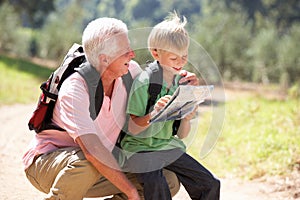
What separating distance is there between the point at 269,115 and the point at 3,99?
17.6 ft

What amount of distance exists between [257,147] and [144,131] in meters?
4.05

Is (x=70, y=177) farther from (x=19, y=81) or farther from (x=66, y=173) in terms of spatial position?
(x=19, y=81)

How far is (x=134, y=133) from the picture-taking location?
3.51m

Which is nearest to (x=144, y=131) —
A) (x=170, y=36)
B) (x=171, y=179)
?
(x=171, y=179)

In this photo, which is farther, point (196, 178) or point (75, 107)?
point (196, 178)

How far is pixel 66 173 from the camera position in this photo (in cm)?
323

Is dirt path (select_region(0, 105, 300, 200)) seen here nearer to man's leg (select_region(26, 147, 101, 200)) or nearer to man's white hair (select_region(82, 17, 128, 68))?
man's leg (select_region(26, 147, 101, 200))

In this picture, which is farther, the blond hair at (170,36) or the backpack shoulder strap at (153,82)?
the backpack shoulder strap at (153,82)

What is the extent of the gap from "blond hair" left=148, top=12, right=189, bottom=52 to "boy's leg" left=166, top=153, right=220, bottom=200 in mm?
705

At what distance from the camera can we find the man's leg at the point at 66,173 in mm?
3230

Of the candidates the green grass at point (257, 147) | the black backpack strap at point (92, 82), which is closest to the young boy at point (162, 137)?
the black backpack strap at point (92, 82)

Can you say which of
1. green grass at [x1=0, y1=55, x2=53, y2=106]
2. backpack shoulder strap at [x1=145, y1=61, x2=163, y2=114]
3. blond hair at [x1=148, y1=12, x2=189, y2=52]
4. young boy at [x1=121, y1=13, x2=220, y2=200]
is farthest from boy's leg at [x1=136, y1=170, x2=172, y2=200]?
green grass at [x1=0, y1=55, x2=53, y2=106]

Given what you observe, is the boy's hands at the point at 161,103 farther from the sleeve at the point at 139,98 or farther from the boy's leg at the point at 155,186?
the boy's leg at the point at 155,186

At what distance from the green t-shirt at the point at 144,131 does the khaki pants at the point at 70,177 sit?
7.4 inches
